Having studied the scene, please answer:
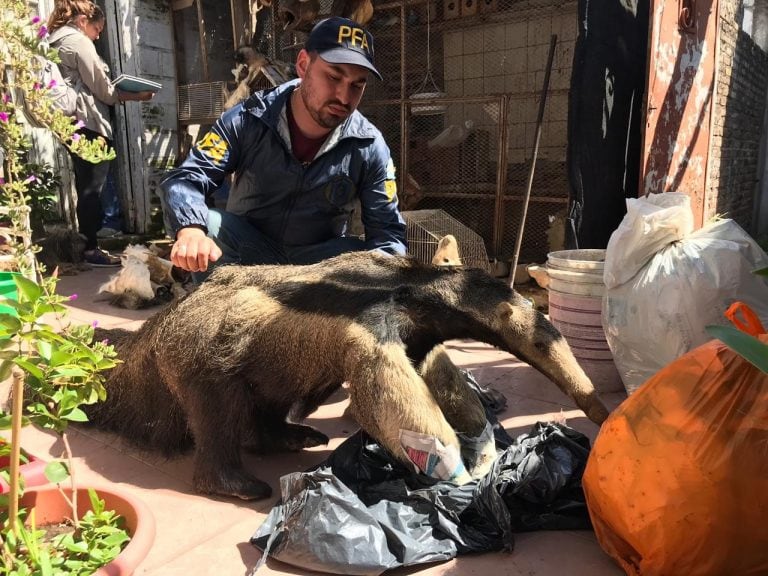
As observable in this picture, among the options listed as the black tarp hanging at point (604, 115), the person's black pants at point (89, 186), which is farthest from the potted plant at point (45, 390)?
the person's black pants at point (89, 186)

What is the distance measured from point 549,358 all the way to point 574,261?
50.4 inches

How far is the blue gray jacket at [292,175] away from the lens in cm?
348

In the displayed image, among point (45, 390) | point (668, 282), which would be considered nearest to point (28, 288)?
point (45, 390)

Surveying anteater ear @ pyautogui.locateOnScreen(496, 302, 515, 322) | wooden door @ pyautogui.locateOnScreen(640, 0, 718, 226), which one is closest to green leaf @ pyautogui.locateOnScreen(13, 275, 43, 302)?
anteater ear @ pyautogui.locateOnScreen(496, 302, 515, 322)

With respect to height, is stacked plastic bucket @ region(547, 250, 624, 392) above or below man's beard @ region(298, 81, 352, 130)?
below

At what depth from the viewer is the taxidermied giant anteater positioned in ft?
7.47

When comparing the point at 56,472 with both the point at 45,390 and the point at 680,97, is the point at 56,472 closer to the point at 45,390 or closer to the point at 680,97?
the point at 45,390

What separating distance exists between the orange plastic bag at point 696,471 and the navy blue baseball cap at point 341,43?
2.17 m

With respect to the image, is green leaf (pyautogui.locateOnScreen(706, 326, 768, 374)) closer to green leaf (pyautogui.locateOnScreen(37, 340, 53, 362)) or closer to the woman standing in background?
green leaf (pyautogui.locateOnScreen(37, 340, 53, 362))

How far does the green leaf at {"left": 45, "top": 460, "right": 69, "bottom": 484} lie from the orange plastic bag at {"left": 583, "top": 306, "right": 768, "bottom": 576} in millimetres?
1552

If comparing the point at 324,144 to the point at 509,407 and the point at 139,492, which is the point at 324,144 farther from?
the point at 139,492

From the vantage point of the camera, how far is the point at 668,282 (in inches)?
117

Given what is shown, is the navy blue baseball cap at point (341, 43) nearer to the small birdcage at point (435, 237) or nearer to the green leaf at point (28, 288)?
the green leaf at point (28, 288)

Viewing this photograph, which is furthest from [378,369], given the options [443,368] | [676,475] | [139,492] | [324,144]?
[324,144]
